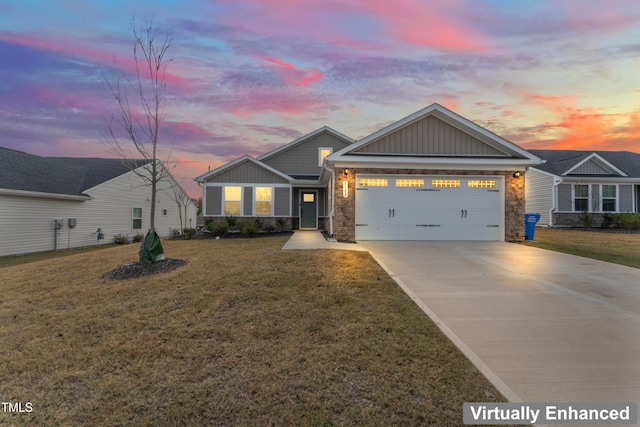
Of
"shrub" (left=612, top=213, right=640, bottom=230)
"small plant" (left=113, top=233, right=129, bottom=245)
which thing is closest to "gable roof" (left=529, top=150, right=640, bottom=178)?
"shrub" (left=612, top=213, right=640, bottom=230)

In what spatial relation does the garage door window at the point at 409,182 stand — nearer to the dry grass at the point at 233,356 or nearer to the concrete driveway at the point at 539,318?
the concrete driveway at the point at 539,318

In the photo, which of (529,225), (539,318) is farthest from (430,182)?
(539,318)

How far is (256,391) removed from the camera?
257 centimetres

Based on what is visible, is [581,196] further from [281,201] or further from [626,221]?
[281,201]

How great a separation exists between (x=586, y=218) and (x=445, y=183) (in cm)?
1362

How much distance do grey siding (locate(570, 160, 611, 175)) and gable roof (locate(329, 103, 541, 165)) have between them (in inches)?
479

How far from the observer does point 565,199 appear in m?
19.6

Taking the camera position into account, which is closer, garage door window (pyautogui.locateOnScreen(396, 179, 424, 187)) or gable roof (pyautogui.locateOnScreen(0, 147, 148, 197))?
garage door window (pyautogui.locateOnScreen(396, 179, 424, 187))

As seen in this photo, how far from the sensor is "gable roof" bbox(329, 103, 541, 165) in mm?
11498

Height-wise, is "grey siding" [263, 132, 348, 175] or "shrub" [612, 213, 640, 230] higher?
"grey siding" [263, 132, 348, 175]

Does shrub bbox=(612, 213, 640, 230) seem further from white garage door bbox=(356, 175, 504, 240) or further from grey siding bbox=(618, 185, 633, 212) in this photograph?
white garage door bbox=(356, 175, 504, 240)

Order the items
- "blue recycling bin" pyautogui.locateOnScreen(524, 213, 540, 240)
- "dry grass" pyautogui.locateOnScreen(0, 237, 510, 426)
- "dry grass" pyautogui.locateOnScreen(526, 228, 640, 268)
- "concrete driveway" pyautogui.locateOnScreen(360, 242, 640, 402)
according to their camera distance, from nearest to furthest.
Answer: "dry grass" pyautogui.locateOnScreen(0, 237, 510, 426) → "concrete driveway" pyautogui.locateOnScreen(360, 242, 640, 402) → "dry grass" pyautogui.locateOnScreen(526, 228, 640, 268) → "blue recycling bin" pyautogui.locateOnScreen(524, 213, 540, 240)

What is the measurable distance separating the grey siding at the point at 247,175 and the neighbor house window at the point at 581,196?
1893 cm

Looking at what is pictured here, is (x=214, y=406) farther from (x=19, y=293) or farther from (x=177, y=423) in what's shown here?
(x=19, y=293)
